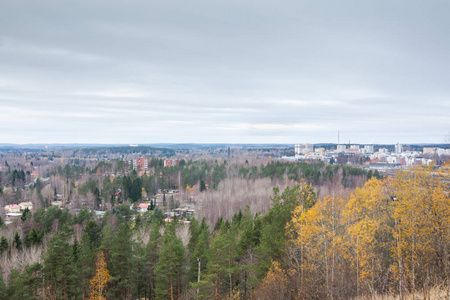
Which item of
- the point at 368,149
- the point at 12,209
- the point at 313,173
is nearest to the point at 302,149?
the point at 368,149

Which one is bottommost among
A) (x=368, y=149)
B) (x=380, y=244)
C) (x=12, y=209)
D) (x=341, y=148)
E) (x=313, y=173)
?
(x=12, y=209)

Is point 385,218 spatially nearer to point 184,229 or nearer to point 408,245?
point 408,245

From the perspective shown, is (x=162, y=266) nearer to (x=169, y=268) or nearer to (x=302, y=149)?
(x=169, y=268)

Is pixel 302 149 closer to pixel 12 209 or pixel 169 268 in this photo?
pixel 12 209

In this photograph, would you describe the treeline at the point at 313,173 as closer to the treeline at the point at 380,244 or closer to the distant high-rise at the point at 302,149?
the treeline at the point at 380,244

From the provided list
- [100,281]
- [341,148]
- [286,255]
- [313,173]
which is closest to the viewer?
[286,255]

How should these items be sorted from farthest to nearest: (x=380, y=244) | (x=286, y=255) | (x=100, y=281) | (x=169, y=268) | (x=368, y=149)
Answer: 1. (x=368, y=149)
2. (x=169, y=268)
3. (x=100, y=281)
4. (x=286, y=255)
5. (x=380, y=244)

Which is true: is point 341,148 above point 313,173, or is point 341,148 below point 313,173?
above

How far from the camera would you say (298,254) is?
46.6 feet

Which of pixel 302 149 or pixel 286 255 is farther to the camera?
pixel 302 149

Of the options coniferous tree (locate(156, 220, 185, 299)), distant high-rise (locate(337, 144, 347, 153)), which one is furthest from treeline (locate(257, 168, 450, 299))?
distant high-rise (locate(337, 144, 347, 153))

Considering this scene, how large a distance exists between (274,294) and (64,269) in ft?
39.0

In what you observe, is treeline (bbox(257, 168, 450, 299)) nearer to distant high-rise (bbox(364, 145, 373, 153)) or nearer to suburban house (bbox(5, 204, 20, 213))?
suburban house (bbox(5, 204, 20, 213))

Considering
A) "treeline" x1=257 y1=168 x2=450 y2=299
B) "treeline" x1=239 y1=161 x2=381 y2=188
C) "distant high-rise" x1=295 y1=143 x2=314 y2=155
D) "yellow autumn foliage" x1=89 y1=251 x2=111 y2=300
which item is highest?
"distant high-rise" x1=295 y1=143 x2=314 y2=155
